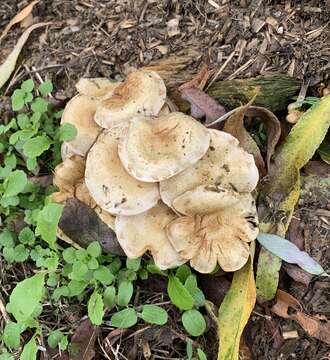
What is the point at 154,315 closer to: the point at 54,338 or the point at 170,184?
the point at 54,338

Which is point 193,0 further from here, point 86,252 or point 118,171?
point 86,252

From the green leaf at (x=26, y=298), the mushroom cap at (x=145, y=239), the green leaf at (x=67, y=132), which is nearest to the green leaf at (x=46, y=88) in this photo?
the green leaf at (x=67, y=132)

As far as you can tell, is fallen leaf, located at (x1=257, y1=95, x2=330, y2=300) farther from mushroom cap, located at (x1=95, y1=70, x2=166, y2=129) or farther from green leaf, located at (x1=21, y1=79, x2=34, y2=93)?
green leaf, located at (x1=21, y1=79, x2=34, y2=93)

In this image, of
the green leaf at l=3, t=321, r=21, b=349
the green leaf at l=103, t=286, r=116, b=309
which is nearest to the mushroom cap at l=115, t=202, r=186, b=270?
the green leaf at l=103, t=286, r=116, b=309

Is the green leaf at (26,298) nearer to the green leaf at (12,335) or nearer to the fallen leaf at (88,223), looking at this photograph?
the green leaf at (12,335)

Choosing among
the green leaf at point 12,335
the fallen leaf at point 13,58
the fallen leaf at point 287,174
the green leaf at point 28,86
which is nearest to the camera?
the green leaf at point 12,335

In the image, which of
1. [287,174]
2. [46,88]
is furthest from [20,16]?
[287,174]
